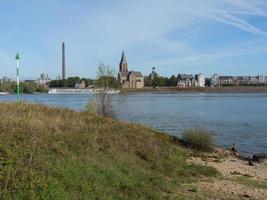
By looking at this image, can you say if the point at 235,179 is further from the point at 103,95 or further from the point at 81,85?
the point at 81,85

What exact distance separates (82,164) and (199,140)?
12.2 m

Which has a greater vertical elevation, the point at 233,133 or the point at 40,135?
the point at 40,135

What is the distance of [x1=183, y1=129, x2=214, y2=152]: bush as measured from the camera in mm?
23250

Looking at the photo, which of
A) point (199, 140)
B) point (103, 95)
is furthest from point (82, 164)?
point (103, 95)

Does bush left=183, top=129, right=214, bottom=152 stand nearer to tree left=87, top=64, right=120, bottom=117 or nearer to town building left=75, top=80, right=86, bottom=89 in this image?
tree left=87, top=64, right=120, bottom=117

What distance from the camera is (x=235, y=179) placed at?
15562 mm

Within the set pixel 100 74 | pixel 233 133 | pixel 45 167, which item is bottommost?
pixel 233 133

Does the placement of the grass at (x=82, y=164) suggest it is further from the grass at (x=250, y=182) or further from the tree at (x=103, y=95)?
the tree at (x=103, y=95)

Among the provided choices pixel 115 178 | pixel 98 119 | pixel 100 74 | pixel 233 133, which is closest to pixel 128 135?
pixel 98 119

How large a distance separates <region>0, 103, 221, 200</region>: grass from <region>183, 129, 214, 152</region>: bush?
5.26 meters

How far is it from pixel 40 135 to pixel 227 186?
5832 millimetres

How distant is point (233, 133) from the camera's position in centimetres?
3775

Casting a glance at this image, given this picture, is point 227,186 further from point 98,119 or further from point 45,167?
point 98,119

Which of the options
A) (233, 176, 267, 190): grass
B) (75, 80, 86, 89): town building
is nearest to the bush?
(233, 176, 267, 190): grass
